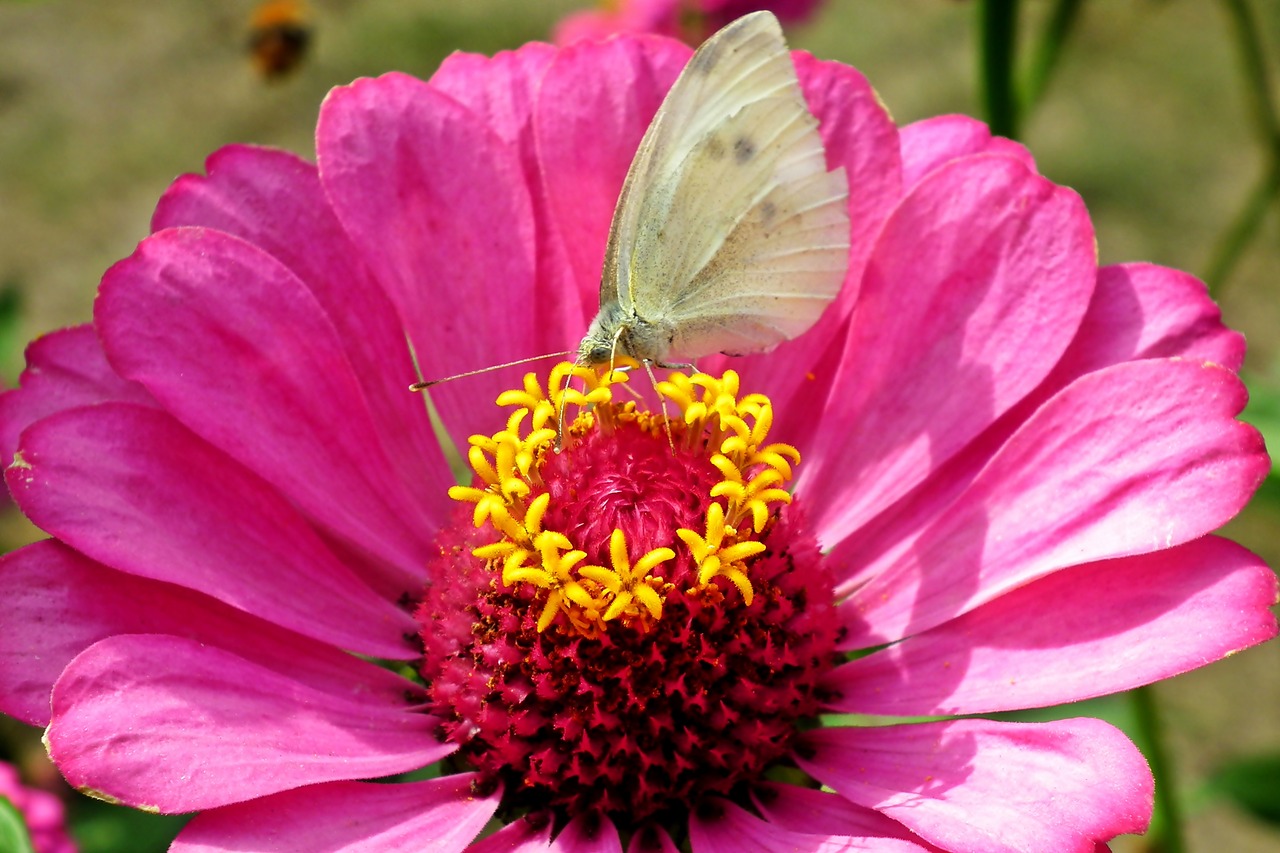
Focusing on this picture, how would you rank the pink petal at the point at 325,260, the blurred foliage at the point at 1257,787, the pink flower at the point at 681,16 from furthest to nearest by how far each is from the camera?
the pink flower at the point at 681,16
the blurred foliage at the point at 1257,787
the pink petal at the point at 325,260

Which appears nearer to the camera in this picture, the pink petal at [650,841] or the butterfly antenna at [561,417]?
the pink petal at [650,841]

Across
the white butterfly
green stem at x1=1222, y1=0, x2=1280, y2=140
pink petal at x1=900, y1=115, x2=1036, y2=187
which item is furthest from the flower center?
green stem at x1=1222, y1=0, x2=1280, y2=140

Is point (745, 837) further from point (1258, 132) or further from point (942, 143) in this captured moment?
point (1258, 132)

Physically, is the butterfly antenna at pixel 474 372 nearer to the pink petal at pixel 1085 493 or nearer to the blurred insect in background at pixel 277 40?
the pink petal at pixel 1085 493

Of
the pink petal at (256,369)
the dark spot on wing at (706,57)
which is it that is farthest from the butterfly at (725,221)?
the pink petal at (256,369)

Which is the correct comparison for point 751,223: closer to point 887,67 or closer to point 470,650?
point 470,650
